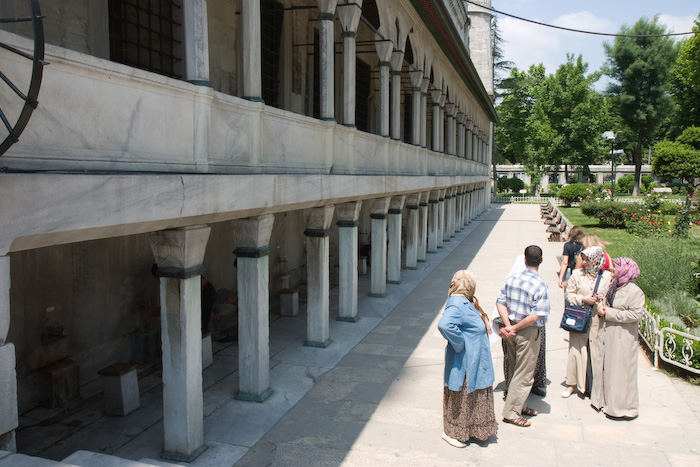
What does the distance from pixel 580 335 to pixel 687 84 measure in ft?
166

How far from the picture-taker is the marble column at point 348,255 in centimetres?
1048

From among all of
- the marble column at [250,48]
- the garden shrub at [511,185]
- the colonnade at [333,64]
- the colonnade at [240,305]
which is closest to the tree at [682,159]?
the colonnade at [333,64]

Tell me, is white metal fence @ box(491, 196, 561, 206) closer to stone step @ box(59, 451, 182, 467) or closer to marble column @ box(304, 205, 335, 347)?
marble column @ box(304, 205, 335, 347)

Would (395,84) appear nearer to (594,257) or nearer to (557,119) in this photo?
(594,257)

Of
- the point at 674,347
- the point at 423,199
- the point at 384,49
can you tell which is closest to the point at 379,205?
the point at 384,49

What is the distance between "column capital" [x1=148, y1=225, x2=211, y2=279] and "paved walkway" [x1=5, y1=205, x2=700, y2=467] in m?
1.75

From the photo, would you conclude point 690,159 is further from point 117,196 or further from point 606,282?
point 117,196

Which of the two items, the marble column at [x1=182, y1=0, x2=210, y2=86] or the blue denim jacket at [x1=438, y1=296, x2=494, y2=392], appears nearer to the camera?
the blue denim jacket at [x1=438, y1=296, x2=494, y2=392]

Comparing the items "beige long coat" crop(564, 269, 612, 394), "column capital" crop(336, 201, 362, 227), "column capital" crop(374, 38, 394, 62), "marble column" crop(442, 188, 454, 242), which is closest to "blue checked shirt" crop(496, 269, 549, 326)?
"beige long coat" crop(564, 269, 612, 394)

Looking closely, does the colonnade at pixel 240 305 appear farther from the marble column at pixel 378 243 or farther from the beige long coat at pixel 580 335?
the beige long coat at pixel 580 335

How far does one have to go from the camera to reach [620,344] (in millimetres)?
6258

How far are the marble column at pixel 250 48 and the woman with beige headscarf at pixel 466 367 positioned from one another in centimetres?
313

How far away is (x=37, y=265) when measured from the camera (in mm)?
7164

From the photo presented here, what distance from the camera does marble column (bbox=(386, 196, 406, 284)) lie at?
46.2ft
